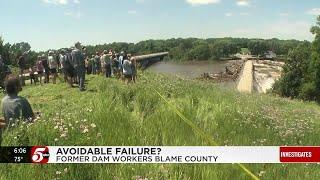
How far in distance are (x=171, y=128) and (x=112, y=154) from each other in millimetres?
1588

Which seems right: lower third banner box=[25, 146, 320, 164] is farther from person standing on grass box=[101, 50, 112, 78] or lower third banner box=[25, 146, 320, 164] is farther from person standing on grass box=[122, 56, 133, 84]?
person standing on grass box=[101, 50, 112, 78]

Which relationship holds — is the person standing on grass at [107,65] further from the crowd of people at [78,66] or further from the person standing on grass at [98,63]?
the person standing on grass at [98,63]

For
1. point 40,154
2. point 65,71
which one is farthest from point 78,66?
point 40,154

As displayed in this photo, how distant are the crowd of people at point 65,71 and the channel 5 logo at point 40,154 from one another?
0.59 m

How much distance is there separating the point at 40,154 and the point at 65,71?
12.8 meters

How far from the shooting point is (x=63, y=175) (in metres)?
5.25

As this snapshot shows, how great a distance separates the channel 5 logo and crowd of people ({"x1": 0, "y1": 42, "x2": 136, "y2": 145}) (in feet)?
1.94

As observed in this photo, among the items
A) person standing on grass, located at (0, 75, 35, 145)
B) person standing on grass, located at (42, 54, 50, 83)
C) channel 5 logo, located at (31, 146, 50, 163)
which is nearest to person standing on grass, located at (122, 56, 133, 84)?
person standing on grass, located at (42, 54, 50, 83)

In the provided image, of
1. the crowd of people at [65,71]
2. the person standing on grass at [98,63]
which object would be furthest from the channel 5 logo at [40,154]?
the person standing on grass at [98,63]

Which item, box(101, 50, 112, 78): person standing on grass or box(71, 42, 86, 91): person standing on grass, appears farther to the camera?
box(101, 50, 112, 78): person standing on grass

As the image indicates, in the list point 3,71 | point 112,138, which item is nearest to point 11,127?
point 112,138

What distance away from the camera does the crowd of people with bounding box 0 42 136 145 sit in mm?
7082

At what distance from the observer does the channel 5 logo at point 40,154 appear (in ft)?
18.4

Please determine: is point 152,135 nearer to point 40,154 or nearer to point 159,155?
point 159,155
